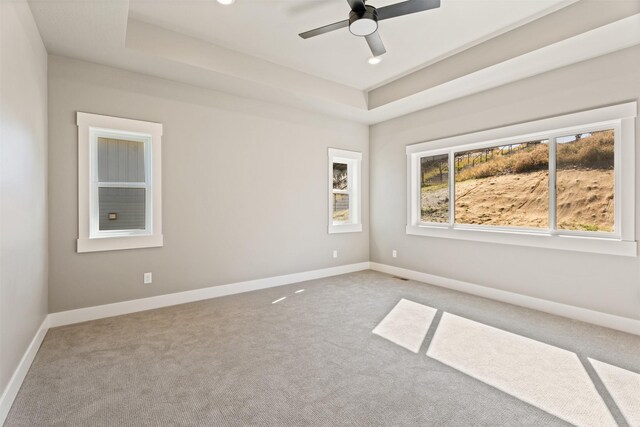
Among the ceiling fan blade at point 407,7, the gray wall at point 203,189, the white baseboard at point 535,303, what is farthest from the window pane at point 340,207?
the ceiling fan blade at point 407,7

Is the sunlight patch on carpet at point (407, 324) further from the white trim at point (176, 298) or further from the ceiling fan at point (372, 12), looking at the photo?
the ceiling fan at point (372, 12)

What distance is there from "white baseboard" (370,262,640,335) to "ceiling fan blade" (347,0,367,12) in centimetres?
360

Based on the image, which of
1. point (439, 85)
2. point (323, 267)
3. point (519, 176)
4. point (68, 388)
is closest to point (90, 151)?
point (68, 388)

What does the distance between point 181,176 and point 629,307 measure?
4968mm

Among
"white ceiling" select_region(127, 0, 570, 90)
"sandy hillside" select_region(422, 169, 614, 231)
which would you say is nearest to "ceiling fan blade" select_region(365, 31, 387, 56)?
"white ceiling" select_region(127, 0, 570, 90)

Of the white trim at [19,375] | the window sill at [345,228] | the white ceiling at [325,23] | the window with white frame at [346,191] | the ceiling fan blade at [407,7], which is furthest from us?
the window with white frame at [346,191]

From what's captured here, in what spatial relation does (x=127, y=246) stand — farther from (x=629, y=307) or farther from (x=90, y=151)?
(x=629, y=307)

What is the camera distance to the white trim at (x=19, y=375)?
1.80 meters

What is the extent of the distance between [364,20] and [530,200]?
298 cm

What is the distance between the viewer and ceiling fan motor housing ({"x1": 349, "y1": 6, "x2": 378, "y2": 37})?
8.23ft

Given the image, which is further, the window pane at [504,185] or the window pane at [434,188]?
the window pane at [434,188]

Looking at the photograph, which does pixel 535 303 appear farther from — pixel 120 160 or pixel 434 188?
pixel 120 160

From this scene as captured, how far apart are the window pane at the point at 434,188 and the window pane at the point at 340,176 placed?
1.34 meters

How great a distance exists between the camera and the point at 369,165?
19.1 feet
